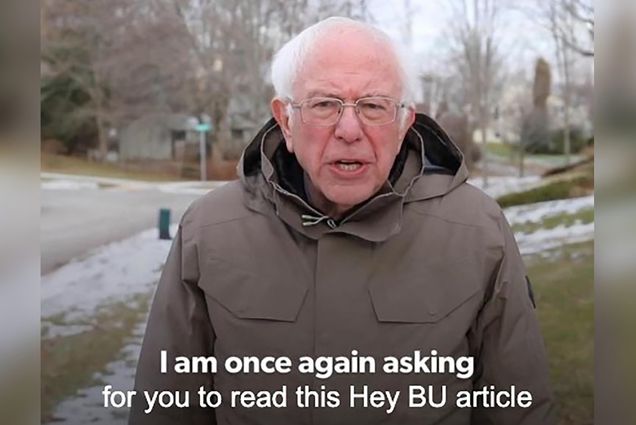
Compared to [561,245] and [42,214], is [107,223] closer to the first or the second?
[42,214]

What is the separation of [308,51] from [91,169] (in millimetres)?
532

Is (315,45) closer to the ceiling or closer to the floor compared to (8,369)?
closer to the ceiling

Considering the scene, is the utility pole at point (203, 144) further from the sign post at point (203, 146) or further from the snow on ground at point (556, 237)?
the snow on ground at point (556, 237)

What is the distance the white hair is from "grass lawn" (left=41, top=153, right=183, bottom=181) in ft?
1.05

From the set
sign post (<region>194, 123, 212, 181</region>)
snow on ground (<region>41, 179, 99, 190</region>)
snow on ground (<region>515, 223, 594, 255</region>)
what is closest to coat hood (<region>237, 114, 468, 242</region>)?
sign post (<region>194, 123, 212, 181</region>)

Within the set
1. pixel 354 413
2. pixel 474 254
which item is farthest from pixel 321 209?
pixel 354 413

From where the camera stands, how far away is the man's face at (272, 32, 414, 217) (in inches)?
50.1

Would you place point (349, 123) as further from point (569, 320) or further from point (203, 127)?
point (569, 320)

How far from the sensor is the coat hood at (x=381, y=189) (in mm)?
1355

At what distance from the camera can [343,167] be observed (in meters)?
1.31

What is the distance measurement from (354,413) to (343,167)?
0.50 metres

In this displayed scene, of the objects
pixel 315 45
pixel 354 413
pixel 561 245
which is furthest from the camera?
pixel 561 245

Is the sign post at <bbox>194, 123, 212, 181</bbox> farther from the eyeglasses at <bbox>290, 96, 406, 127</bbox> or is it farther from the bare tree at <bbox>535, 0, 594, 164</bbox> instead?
the bare tree at <bbox>535, 0, 594, 164</bbox>

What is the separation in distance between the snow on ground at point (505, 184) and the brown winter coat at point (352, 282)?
7 centimetres
